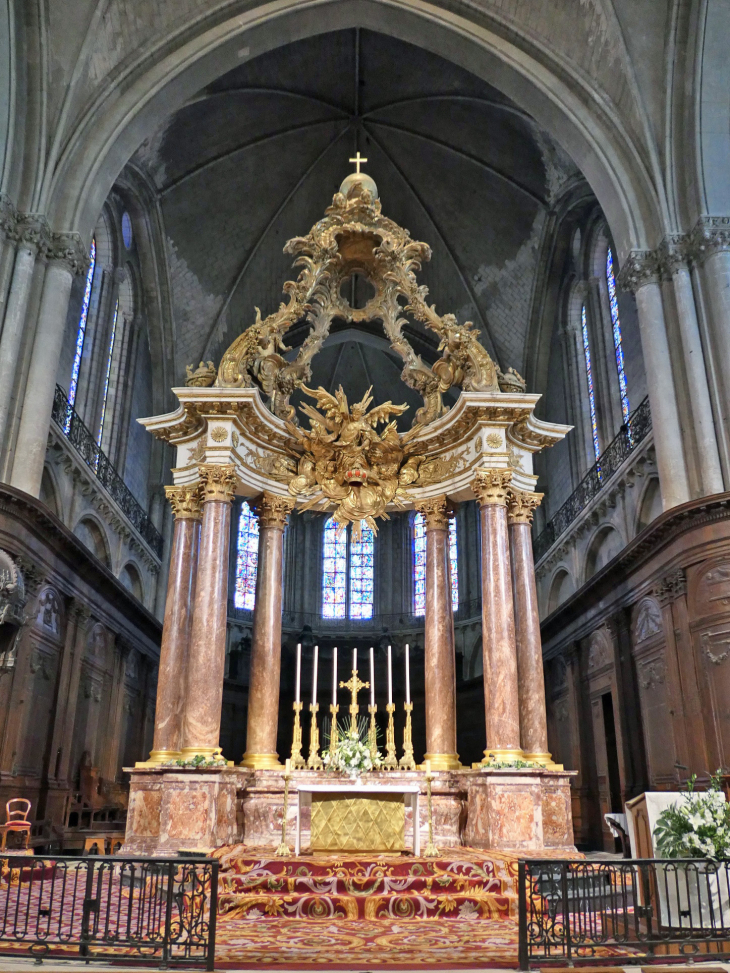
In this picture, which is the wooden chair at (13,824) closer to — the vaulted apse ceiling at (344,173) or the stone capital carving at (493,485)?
the stone capital carving at (493,485)

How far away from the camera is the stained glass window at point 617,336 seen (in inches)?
701

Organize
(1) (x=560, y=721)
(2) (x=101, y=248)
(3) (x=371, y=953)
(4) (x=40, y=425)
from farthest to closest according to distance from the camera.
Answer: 1. (1) (x=560, y=721)
2. (2) (x=101, y=248)
3. (4) (x=40, y=425)
4. (3) (x=371, y=953)

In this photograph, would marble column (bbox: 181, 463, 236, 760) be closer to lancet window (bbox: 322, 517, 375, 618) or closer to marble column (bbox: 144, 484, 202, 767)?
marble column (bbox: 144, 484, 202, 767)

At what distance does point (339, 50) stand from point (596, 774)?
17687mm

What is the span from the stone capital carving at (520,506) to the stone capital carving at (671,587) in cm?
226

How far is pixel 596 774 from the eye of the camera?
1780cm

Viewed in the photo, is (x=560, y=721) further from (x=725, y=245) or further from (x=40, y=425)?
(x=40, y=425)

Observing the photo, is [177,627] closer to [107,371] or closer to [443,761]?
[443,761]

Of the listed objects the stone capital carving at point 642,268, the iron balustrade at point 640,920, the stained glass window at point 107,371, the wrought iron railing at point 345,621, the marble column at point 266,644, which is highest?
the stained glass window at point 107,371

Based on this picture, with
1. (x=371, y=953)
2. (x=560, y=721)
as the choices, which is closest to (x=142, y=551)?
(x=560, y=721)

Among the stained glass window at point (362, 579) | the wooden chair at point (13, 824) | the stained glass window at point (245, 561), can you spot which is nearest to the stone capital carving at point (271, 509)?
the wooden chair at point (13, 824)

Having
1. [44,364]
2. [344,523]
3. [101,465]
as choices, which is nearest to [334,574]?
[101,465]

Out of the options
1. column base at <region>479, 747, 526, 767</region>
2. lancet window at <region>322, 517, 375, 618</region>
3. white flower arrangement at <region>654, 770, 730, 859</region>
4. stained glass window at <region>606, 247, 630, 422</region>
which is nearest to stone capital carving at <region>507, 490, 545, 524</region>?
column base at <region>479, 747, 526, 767</region>

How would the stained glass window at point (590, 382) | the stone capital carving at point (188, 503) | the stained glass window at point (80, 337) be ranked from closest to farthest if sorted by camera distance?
1. the stone capital carving at point (188, 503)
2. the stained glass window at point (80, 337)
3. the stained glass window at point (590, 382)
